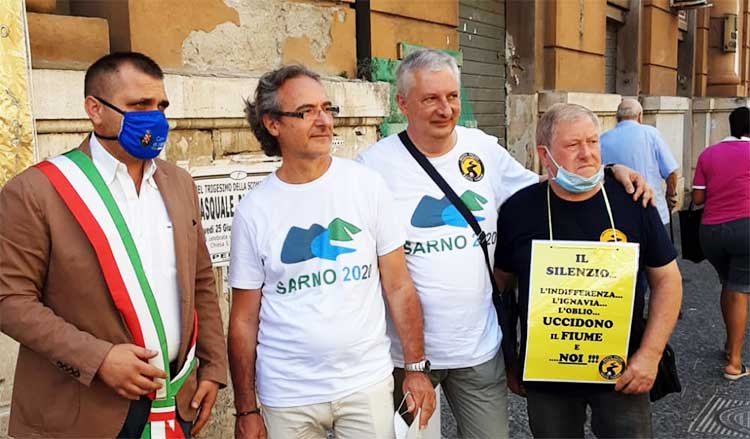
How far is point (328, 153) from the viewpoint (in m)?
2.42

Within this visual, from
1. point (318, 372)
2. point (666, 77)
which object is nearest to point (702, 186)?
point (318, 372)

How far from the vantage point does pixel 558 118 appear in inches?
97.3

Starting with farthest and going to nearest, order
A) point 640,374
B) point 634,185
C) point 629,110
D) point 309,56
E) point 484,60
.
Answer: point 484,60
point 629,110
point 309,56
point 634,185
point 640,374

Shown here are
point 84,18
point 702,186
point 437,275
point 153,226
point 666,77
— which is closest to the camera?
point 153,226

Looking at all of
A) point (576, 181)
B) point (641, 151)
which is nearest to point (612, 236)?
point (576, 181)

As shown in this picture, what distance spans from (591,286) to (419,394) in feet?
2.33

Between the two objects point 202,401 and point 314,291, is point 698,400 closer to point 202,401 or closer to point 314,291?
point 314,291

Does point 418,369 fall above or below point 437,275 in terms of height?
below

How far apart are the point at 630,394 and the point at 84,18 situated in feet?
10.1

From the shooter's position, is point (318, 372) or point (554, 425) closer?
point (318, 372)

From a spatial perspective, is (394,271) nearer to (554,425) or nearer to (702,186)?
(554,425)

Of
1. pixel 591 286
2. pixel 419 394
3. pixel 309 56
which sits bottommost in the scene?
pixel 419 394

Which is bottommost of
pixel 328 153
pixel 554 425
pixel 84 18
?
pixel 554 425

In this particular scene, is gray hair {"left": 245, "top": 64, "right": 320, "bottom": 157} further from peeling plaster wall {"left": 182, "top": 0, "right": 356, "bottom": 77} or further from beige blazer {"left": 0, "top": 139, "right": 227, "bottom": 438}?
peeling plaster wall {"left": 182, "top": 0, "right": 356, "bottom": 77}
